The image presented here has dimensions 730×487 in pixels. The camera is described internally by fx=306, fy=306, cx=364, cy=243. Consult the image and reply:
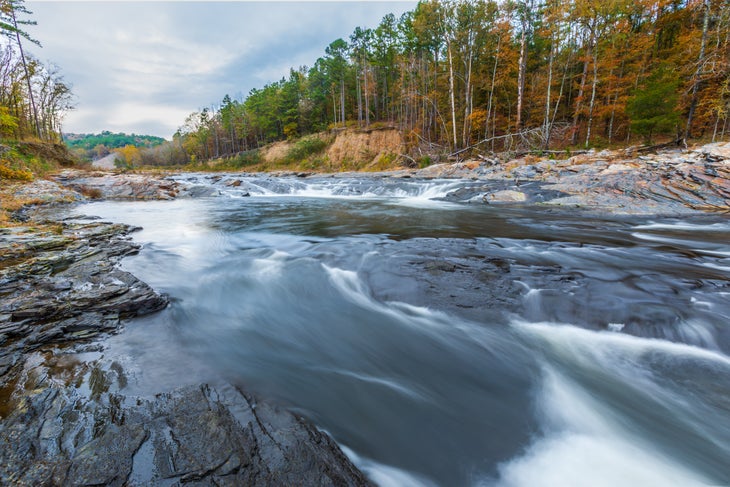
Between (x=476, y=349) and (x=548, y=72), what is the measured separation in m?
24.6

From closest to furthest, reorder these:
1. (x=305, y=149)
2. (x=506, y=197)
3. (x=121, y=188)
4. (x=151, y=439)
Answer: (x=151, y=439)
(x=506, y=197)
(x=121, y=188)
(x=305, y=149)

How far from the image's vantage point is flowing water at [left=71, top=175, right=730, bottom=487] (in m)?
2.00

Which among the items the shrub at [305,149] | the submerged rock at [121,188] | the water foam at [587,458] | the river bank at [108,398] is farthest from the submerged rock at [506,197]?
the shrub at [305,149]

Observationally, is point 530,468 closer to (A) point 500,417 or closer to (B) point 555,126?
(A) point 500,417

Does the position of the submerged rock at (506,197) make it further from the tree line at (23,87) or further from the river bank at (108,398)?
the tree line at (23,87)

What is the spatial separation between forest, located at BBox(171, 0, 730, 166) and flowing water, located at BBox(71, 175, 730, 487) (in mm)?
15218

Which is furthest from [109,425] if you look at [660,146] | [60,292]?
[660,146]

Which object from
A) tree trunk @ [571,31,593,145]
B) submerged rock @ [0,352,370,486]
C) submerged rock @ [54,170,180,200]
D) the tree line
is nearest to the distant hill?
the tree line

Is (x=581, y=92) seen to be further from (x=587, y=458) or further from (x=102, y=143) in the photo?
(x=102, y=143)

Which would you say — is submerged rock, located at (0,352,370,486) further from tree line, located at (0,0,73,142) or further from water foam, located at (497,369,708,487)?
tree line, located at (0,0,73,142)

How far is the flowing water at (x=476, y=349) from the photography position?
2.00m

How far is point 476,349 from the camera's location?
3.02m

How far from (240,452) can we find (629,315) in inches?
143

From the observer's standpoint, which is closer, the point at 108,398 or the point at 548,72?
the point at 108,398
